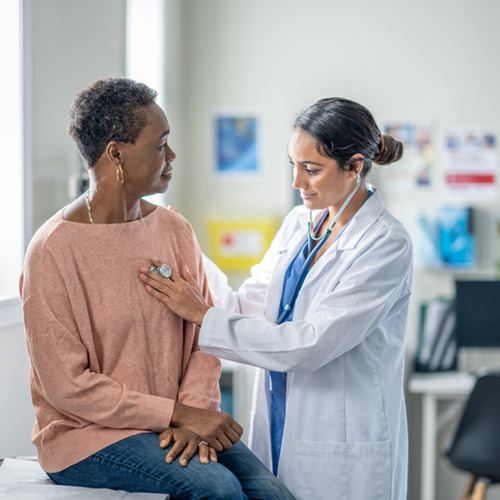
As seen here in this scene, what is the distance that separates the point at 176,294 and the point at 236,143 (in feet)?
5.46

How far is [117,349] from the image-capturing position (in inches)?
49.2

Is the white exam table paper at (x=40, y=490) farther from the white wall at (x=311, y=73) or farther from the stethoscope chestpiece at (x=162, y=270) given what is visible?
the white wall at (x=311, y=73)

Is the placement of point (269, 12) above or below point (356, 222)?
above

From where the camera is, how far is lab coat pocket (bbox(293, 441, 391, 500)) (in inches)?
54.7

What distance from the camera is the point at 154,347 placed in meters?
1.29

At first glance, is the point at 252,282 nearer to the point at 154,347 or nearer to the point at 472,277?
the point at 154,347

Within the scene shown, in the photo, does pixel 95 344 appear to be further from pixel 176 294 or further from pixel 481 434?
pixel 481 434

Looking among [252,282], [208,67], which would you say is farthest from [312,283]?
[208,67]

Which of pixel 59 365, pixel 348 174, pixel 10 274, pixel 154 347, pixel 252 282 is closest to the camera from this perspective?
pixel 59 365

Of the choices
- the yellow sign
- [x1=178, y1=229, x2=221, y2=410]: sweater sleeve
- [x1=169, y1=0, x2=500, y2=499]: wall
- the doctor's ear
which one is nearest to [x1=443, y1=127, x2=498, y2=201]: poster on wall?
[x1=169, y1=0, x2=500, y2=499]: wall

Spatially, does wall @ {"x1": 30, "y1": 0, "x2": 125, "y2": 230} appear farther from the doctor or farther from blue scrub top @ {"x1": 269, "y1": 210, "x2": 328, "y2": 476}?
blue scrub top @ {"x1": 269, "y1": 210, "x2": 328, "y2": 476}

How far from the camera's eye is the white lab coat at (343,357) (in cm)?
136

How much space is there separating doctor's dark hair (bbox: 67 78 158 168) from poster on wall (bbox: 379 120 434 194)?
5.65ft

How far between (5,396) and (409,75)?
84.1 inches
